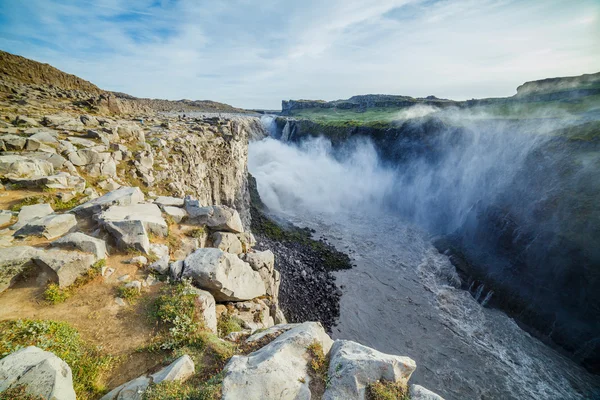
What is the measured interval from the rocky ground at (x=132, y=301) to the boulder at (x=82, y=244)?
32mm

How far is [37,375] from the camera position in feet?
12.4

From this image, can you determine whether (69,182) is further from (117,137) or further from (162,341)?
(162,341)

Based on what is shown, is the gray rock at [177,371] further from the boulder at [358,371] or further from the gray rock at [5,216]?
the gray rock at [5,216]

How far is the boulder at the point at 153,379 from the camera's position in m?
4.41

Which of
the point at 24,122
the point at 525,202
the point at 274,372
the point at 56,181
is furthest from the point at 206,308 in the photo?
the point at 525,202

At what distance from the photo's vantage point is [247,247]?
423 inches

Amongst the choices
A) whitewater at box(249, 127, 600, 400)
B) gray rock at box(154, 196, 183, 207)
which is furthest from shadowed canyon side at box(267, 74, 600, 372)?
gray rock at box(154, 196, 183, 207)

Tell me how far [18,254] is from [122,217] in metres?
2.58

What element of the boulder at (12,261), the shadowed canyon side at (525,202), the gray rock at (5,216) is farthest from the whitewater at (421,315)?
the gray rock at (5,216)

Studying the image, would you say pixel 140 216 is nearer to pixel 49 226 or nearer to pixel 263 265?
pixel 49 226

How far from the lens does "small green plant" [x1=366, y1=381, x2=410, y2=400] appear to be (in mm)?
4562

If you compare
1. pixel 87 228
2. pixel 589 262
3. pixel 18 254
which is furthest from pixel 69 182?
pixel 589 262

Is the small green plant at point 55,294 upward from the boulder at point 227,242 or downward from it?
upward

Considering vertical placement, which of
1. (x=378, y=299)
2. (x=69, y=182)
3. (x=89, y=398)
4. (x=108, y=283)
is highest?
(x=69, y=182)
